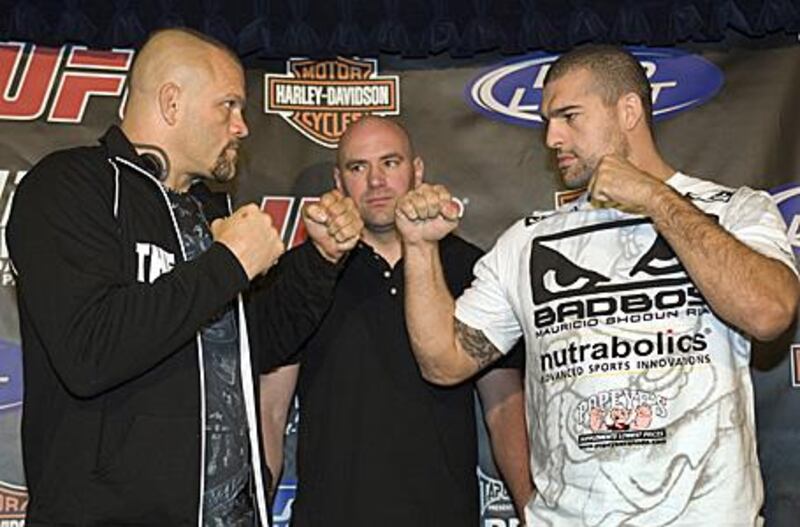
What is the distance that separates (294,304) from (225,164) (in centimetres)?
34

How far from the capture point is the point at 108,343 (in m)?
1.91

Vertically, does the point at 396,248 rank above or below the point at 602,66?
below

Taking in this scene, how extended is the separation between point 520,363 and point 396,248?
0.41 m

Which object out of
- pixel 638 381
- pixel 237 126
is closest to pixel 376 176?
pixel 237 126

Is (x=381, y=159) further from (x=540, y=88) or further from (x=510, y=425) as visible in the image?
(x=510, y=425)

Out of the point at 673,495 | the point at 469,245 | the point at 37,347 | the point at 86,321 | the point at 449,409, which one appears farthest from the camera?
the point at 469,245

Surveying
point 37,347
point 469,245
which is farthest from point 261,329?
point 469,245

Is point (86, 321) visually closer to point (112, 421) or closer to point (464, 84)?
point (112, 421)

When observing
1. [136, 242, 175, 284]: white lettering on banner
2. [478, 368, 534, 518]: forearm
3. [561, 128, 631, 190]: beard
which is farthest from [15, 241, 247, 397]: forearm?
[478, 368, 534, 518]: forearm

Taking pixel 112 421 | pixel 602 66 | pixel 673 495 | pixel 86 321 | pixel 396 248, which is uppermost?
pixel 602 66

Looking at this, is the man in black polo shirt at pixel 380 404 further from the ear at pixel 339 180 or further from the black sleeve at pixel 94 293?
the black sleeve at pixel 94 293

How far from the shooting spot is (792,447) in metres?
3.12

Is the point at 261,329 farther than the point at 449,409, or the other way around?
the point at 449,409

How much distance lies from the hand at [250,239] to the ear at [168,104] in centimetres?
27
